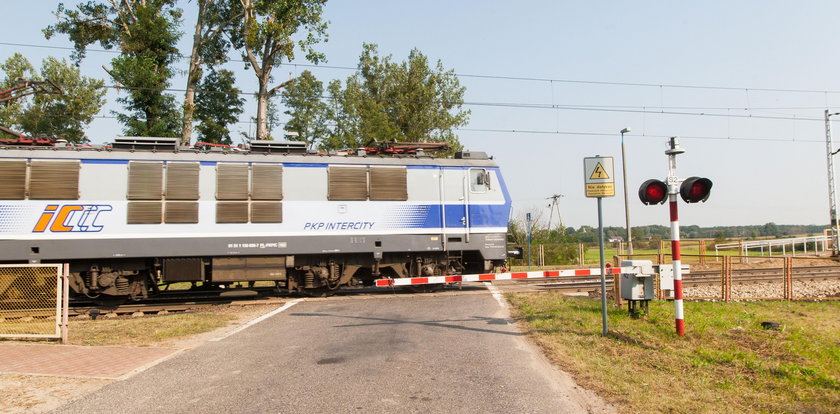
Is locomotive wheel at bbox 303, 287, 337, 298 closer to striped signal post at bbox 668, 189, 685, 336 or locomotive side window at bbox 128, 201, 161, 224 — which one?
locomotive side window at bbox 128, 201, 161, 224

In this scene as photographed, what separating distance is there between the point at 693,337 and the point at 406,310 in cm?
566

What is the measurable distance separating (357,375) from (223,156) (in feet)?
28.1

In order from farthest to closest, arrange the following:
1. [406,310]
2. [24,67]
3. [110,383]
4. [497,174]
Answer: [24,67], [497,174], [406,310], [110,383]

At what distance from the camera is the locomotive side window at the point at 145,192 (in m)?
12.5

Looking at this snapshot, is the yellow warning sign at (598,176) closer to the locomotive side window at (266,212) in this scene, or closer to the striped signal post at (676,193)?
the striped signal post at (676,193)

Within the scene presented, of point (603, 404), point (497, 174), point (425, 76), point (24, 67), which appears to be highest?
point (24, 67)

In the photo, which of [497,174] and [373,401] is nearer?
[373,401]

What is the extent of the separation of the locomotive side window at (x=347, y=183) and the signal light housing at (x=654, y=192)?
735cm

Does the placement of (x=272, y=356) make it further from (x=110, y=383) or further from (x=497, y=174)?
(x=497, y=174)

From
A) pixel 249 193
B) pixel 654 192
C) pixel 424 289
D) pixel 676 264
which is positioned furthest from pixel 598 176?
pixel 249 193

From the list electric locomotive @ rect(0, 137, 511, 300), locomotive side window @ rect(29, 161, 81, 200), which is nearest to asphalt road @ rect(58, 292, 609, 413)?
electric locomotive @ rect(0, 137, 511, 300)

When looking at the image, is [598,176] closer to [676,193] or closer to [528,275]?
[676,193]

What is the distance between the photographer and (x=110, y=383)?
20.5 ft

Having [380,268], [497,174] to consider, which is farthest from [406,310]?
[497,174]
